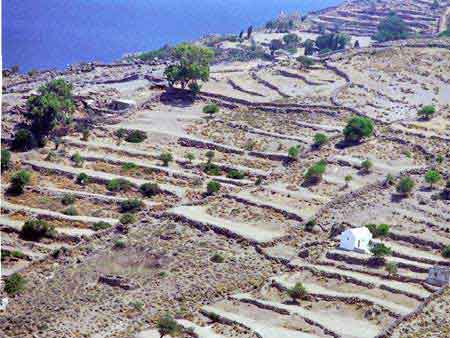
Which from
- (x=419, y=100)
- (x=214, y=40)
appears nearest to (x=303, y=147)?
(x=419, y=100)

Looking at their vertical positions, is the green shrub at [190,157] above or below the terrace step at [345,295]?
above

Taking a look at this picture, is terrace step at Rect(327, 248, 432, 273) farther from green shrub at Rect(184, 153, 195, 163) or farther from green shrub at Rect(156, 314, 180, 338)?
green shrub at Rect(184, 153, 195, 163)

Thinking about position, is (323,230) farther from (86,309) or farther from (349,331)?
(86,309)

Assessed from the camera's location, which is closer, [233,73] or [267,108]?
[267,108]

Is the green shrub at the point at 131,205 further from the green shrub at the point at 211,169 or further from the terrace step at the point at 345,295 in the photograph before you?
the terrace step at the point at 345,295

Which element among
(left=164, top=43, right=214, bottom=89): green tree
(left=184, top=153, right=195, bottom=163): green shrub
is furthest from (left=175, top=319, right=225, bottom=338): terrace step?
(left=164, top=43, right=214, bottom=89): green tree

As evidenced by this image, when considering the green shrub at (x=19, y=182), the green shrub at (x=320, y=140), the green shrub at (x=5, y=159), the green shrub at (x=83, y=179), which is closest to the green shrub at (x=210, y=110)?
the green shrub at (x=320, y=140)
